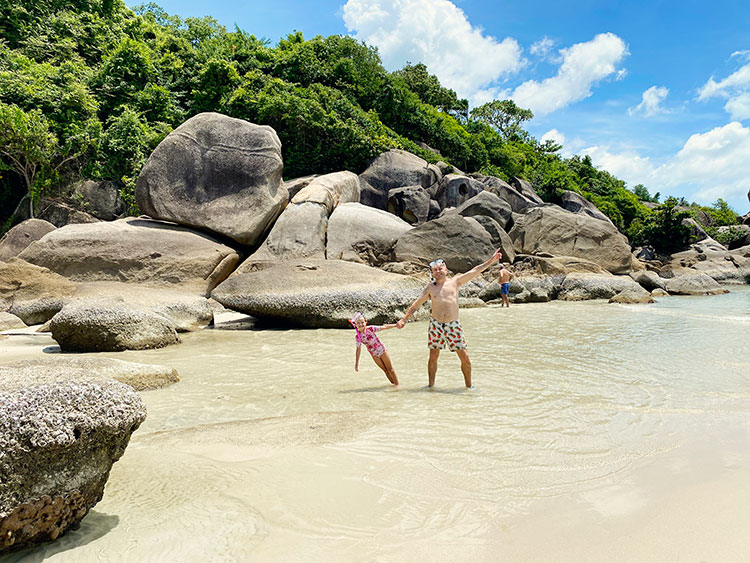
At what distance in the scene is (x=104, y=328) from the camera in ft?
24.0

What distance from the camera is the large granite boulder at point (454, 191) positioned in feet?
80.8

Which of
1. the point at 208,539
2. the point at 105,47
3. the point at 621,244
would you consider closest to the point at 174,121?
the point at 105,47

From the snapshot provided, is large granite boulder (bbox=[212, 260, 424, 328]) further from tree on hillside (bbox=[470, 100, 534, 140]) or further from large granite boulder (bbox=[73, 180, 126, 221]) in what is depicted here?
tree on hillside (bbox=[470, 100, 534, 140])

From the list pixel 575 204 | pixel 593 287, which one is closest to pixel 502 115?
pixel 575 204

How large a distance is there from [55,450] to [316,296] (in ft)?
24.3

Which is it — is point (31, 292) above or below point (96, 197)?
below

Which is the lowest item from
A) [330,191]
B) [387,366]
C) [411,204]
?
[387,366]

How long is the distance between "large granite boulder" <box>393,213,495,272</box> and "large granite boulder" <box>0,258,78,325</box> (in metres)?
8.96

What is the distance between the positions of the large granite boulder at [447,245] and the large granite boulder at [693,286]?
25.5ft

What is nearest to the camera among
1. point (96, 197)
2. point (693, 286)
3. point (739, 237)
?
point (693, 286)

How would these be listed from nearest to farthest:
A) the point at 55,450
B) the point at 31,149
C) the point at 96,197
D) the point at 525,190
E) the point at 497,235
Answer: the point at 55,450, the point at 31,149, the point at 497,235, the point at 96,197, the point at 525,190

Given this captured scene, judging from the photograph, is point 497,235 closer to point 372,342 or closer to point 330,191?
point 330,191

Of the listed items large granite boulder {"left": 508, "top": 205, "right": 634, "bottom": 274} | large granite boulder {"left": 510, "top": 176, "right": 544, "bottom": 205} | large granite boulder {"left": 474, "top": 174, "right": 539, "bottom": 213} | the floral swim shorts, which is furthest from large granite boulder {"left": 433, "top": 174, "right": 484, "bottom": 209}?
the floral swim shorts

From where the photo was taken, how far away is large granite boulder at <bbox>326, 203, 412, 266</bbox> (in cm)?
1474
